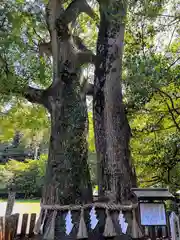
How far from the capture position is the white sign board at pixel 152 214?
7.25 ft

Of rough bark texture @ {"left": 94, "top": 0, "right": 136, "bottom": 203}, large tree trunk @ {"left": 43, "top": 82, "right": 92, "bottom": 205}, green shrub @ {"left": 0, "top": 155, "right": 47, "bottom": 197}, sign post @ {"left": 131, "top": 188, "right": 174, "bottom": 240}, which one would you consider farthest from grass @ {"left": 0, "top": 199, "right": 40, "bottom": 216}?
sign post @ {"left": 131, "top": 188, "right": 174, "bottom": 240}

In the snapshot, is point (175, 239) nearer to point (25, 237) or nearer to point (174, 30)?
point (25, 237)

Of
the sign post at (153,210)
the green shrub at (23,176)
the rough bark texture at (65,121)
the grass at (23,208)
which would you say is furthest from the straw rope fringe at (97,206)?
the green shrub at (23,176)

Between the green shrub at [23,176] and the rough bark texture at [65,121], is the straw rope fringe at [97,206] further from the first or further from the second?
the green shrub at [23,176]

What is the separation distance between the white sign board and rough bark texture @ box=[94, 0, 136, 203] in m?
0.48

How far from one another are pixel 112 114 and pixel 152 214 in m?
1.33

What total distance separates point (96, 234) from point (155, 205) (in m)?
0.83

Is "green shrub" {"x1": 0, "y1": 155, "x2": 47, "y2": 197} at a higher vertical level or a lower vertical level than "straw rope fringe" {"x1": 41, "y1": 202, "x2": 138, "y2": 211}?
higher

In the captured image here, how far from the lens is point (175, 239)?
2158 millimetres

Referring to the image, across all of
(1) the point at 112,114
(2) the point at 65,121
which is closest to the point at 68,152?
(2) the point at 65,121

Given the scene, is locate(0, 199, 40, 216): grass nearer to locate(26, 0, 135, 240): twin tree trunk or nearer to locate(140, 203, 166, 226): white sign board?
locate(26, 0, 135, 240): twin tree trunk

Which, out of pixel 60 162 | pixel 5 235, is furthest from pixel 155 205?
pixel 5 235

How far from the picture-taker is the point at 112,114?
3078 mm

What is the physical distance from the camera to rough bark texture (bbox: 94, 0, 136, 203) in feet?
9.26
